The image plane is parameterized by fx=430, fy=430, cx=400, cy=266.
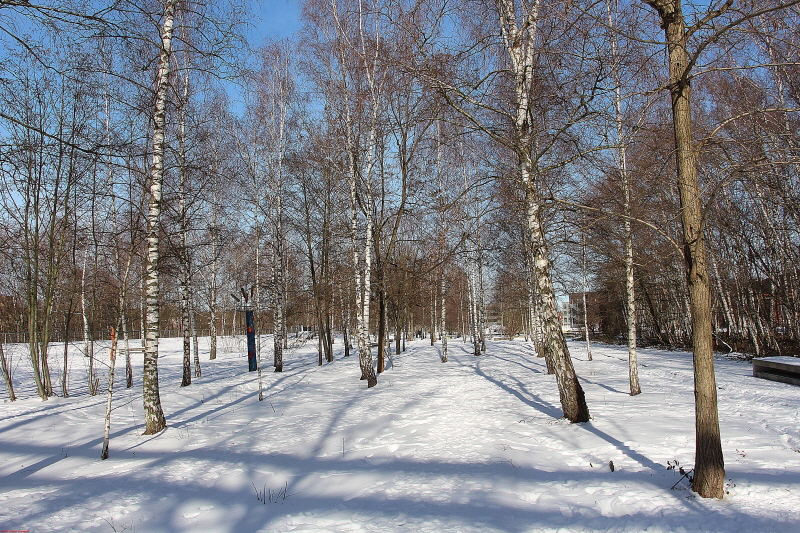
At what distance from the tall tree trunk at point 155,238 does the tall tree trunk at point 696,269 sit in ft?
23.1

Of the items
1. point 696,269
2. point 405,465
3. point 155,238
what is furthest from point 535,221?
point 155,238

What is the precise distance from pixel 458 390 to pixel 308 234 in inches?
438

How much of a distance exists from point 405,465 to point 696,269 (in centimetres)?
391

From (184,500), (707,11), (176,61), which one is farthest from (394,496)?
(176,61)

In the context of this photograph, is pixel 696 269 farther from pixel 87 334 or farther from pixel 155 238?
pixel 87 334

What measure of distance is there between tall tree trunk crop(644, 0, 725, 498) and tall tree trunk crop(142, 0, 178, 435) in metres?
7.05

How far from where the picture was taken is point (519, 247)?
17.3 meters

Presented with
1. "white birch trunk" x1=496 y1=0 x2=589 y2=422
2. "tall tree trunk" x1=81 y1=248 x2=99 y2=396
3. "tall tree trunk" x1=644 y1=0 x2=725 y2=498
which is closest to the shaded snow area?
"tall tree trunk" x1=644 y1=0 x2=725 y2=498

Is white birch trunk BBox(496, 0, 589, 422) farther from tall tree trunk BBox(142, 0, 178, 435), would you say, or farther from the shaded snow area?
tall tree trunk BBox(142, 0, 178, 435)

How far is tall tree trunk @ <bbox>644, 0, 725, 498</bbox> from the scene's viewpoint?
394 centimetres

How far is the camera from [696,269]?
Answer: 4.01 m

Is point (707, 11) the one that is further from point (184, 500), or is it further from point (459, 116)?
point (184, 500)

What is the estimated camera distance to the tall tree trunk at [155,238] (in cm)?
709

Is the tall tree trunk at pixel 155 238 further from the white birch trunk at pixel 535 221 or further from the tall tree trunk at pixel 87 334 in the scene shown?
the tall tree trunk at pixel 87 334
